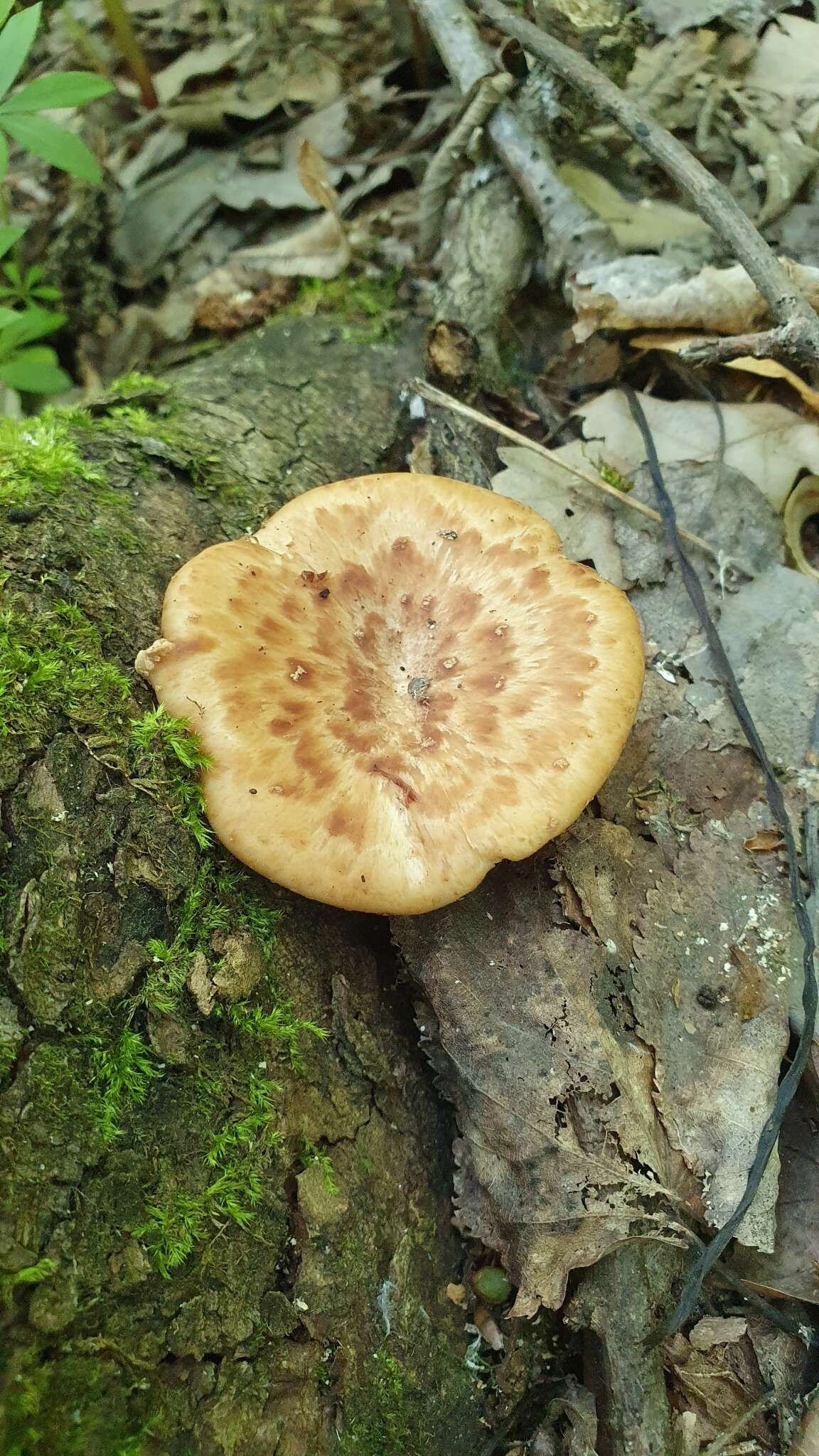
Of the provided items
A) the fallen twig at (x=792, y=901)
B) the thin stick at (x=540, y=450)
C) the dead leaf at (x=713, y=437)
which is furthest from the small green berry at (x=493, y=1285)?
the dead leaf at (x=713, y=437)

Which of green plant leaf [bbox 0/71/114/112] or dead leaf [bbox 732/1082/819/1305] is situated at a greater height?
green plant leaf [bbox 0/71/114/112]

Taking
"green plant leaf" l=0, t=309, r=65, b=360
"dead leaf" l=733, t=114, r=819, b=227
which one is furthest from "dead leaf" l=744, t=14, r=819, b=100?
"green plant leaf" l=0, t=309, r=65, b=360

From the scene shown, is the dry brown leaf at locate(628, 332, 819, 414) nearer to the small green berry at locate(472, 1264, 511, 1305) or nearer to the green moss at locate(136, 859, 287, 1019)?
the green moss at locate(136, 859, 287, 1019)

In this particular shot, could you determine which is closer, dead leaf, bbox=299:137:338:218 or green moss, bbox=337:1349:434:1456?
green moss, bbox=337:1349:434:1456

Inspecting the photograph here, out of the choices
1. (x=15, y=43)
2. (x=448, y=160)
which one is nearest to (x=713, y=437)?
(x=448, y=160)

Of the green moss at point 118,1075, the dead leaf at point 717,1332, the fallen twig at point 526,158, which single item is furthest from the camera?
the fallen twig at point 526,158

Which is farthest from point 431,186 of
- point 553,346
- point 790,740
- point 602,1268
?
point 602,1268

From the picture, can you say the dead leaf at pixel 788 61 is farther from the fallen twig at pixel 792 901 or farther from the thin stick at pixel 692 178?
the fallen twig at pixel 792 901
